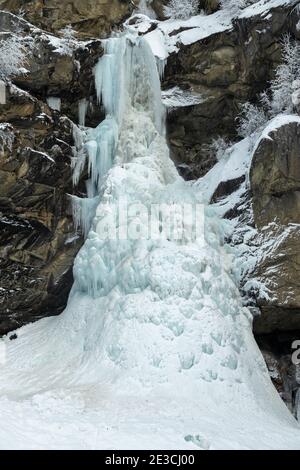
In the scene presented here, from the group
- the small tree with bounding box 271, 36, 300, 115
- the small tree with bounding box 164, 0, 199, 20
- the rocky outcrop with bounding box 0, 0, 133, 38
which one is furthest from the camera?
the small tree with bounding box 164, 0, 199, 20

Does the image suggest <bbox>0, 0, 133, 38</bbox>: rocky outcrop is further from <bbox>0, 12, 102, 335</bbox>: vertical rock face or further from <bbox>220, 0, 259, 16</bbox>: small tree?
<bbox>220, 0, 259, 16</bbox>: small tree

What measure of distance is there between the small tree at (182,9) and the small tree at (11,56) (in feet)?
20.4

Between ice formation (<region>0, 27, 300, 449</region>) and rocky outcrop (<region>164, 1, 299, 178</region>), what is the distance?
123 centimetres

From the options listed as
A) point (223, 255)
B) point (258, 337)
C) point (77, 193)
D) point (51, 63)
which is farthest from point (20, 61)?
point (258, 337)

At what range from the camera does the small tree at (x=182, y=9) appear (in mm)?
17125

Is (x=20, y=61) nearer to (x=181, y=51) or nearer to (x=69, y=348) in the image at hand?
(x=181, y=51)

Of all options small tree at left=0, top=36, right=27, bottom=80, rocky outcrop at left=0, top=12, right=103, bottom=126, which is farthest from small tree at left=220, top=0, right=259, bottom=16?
small tree at left=0, top=36, right=27, bottom=80

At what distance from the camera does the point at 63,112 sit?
589 inches

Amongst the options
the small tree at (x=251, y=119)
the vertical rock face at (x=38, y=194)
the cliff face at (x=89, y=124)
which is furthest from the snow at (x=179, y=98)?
the vertical rock face at (x=38, y=194)

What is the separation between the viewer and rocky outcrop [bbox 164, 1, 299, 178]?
1538 centimetres

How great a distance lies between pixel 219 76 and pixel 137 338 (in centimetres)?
922

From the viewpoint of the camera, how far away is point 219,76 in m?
16.0

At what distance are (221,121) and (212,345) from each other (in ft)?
27.1

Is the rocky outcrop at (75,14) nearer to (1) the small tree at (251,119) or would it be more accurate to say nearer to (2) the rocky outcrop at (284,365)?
(1) the small tree at (251,119)
